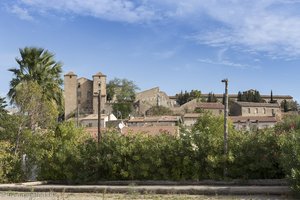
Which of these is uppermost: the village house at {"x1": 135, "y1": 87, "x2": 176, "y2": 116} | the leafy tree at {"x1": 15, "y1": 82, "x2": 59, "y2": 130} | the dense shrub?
the village house at {"x1": 135, "y1": 87, "x2": 176, "y2": 116}

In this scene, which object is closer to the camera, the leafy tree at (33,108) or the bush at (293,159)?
the bush at (293,159)

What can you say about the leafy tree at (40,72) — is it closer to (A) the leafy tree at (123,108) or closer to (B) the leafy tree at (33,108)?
(B) the leafy tree at (33,108)

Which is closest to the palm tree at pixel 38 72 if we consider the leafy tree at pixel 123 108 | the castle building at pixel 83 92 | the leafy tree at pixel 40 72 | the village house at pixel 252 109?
the leafy tree at pixel 40 72

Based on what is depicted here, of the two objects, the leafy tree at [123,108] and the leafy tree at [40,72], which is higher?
the leafy tree at [123,108]

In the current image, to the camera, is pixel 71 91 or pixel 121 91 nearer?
pixel 71 91

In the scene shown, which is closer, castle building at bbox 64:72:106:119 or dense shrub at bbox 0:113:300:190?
dense shrub at bbox 0:113:300:190

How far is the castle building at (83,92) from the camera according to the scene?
12325cm

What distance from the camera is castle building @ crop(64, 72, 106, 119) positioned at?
123250 mm

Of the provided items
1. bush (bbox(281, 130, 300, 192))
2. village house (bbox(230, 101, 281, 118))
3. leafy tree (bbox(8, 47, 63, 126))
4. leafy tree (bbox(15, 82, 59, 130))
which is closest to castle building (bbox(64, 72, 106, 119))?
village house (bbox(230, 101, 281, 118))

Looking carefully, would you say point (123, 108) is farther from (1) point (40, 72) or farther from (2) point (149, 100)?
(1) point (40, 72)

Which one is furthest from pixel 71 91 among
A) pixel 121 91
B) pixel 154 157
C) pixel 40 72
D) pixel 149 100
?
pixel 154 157

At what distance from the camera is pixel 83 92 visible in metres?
127

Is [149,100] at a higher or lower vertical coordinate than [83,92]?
lower

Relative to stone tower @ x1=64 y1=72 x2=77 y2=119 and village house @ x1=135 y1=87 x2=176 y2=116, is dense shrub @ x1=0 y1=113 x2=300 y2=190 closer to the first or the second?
village house @ x1=135 y1=87 x2=176 y2=116
